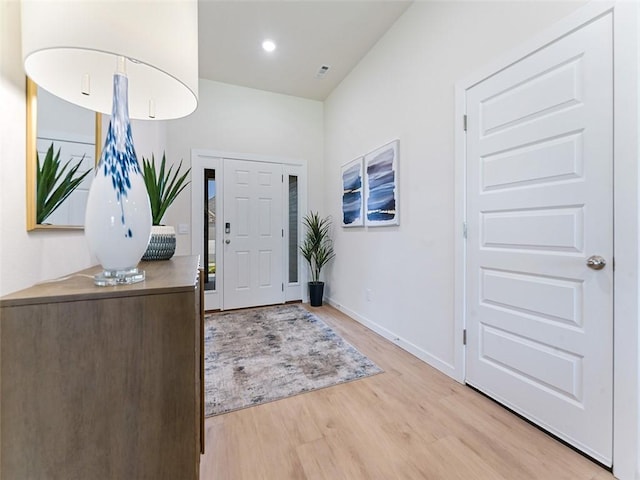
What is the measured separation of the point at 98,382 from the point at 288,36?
122 inches

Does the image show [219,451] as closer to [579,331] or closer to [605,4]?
[579,331]

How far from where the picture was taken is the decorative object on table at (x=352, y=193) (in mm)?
3123

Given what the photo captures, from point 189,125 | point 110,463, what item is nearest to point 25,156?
point 110,463

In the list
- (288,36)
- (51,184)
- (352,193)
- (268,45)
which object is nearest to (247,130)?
(268,45)

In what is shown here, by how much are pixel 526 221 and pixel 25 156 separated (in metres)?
2.03

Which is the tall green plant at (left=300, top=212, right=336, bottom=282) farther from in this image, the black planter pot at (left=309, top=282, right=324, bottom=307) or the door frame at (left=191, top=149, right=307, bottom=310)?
the door frame at (left=191, top=149, right=307, bottom=310)

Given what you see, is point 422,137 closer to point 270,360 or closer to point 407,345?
point 407,345

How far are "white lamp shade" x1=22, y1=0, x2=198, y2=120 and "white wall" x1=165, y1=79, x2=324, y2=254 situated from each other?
2568mm

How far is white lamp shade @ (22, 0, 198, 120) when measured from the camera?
Answer: 58 cm

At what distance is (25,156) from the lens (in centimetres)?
76

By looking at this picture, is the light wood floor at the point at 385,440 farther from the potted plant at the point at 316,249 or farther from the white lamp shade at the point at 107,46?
the potted plant at the point at 316,249

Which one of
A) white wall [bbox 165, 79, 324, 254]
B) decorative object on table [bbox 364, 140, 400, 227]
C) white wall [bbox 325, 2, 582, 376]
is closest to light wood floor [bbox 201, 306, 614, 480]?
white wall [bbox 325, 2, 582, 376]

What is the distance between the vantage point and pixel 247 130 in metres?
3.71

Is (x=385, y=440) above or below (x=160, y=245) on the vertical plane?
below
